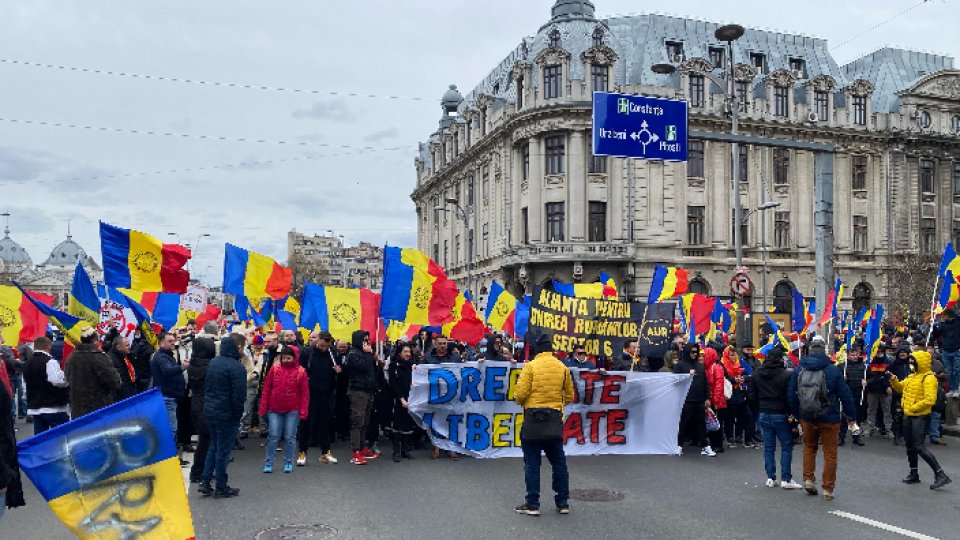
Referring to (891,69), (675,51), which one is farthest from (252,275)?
(891,69)

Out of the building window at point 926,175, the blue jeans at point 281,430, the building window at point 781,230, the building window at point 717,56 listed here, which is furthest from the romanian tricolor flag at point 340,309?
the building window at point 926,175

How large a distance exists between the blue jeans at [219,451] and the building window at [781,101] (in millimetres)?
42101

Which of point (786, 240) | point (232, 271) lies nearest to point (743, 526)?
point (232, 271)

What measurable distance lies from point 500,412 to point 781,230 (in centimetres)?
3714

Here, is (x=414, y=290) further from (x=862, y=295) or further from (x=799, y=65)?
(x=799, y=65)

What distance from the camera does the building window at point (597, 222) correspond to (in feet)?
138

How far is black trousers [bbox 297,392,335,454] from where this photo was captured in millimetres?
11578

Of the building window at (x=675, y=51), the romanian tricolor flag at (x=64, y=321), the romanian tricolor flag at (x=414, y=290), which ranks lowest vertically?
the romanian tricolor flag at (x=64, y=321)

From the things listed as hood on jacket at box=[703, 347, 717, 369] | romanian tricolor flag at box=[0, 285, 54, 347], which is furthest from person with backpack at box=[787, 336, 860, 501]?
romanian tricolor flag at box=[0, 285, 54, 347]

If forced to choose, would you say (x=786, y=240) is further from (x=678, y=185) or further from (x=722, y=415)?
(x=722, y=415)

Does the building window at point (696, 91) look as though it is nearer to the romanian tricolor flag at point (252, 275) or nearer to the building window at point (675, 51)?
the building window at point (675, 51)

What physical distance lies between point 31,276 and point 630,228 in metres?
129

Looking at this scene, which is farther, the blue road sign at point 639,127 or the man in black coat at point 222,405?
the blue road sign at point 639,127

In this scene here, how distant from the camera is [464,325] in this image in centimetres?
1499
